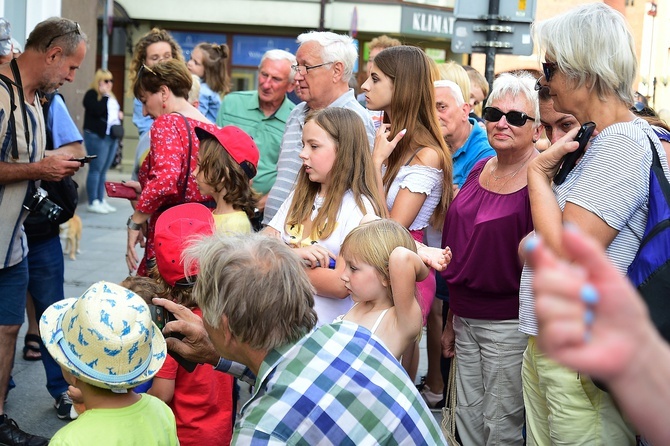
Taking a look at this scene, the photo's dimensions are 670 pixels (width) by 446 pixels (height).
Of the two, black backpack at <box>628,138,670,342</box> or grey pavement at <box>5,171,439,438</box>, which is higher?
black backpack at <box>628,138,670,342</box>


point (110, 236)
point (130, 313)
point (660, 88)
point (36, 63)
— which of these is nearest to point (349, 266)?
point (130, 313)

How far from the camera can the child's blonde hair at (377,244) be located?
11.3 ft

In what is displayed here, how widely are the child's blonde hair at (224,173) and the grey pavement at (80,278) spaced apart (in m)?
1.61

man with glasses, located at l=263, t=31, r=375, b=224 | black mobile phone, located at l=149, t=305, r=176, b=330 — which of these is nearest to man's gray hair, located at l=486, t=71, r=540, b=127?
man with glasses, located at l=263, t=31, r=375, b=224

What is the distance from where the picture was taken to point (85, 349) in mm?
2676

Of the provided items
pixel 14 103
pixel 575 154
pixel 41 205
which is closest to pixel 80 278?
pixel 41 205

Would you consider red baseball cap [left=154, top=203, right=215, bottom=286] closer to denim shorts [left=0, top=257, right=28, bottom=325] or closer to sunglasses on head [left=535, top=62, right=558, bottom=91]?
denim shorts [left=0, top=257, right=28, bottom=325]

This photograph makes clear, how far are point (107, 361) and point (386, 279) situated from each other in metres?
1.20

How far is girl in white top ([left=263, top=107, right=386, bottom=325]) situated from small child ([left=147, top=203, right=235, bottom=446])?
1.84 ft

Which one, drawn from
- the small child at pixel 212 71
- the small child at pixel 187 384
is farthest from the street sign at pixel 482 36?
the small child at pixel 187 384

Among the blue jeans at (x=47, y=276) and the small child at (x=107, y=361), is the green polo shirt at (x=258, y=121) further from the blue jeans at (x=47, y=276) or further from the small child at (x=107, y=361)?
the small child at (x=107, y=361)

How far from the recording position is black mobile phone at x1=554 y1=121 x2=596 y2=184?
2914 millimetres

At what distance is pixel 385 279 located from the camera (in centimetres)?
345

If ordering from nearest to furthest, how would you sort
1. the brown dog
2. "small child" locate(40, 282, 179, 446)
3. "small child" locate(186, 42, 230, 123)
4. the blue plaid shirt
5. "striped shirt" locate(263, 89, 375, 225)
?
the blue plaid shirt → "small child" locate(40, 282, 179, 446) → "striped shirt" locate(263, 89, 375, 225) → "small child" locate(186, 42, 230, 123) → the brown dog
